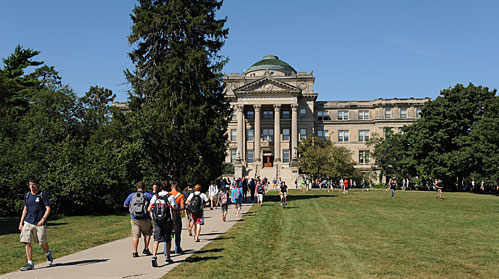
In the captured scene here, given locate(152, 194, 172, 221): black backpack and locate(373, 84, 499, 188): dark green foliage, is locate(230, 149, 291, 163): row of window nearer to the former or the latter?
locate(373, 84, 499, 188): dark green foliage

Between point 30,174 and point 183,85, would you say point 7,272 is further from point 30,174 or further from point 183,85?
point 183,85

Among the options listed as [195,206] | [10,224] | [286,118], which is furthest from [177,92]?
[286,118]

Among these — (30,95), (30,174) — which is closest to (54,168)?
(30,174)

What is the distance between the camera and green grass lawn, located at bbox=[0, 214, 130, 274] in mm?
12070

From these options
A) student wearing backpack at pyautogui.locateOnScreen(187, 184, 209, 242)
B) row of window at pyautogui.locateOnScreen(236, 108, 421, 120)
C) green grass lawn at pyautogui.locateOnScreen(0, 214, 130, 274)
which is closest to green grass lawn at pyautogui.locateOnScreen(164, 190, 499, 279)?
student wearing backpack at pyautogui.locateOnScreen(187, 184, 209, 242)

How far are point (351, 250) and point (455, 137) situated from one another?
47.9m

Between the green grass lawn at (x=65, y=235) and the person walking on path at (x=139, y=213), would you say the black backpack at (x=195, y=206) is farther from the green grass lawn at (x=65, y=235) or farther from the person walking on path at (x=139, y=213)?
the green grass lawn at (x=65, y=235)

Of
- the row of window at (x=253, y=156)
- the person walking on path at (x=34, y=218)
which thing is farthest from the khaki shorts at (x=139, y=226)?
the row of window at (x=253, y=156)

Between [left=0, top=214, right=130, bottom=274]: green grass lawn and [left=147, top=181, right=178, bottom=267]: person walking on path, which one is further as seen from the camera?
[left=0, top=214, right=130, bottom=274]: green grass lawn

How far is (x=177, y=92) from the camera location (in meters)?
29.6

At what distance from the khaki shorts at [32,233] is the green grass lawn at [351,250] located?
328cm

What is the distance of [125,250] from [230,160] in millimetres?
72967

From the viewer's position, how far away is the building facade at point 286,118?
3189 inches

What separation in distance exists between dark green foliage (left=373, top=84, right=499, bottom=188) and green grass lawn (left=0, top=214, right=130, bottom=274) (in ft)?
130
